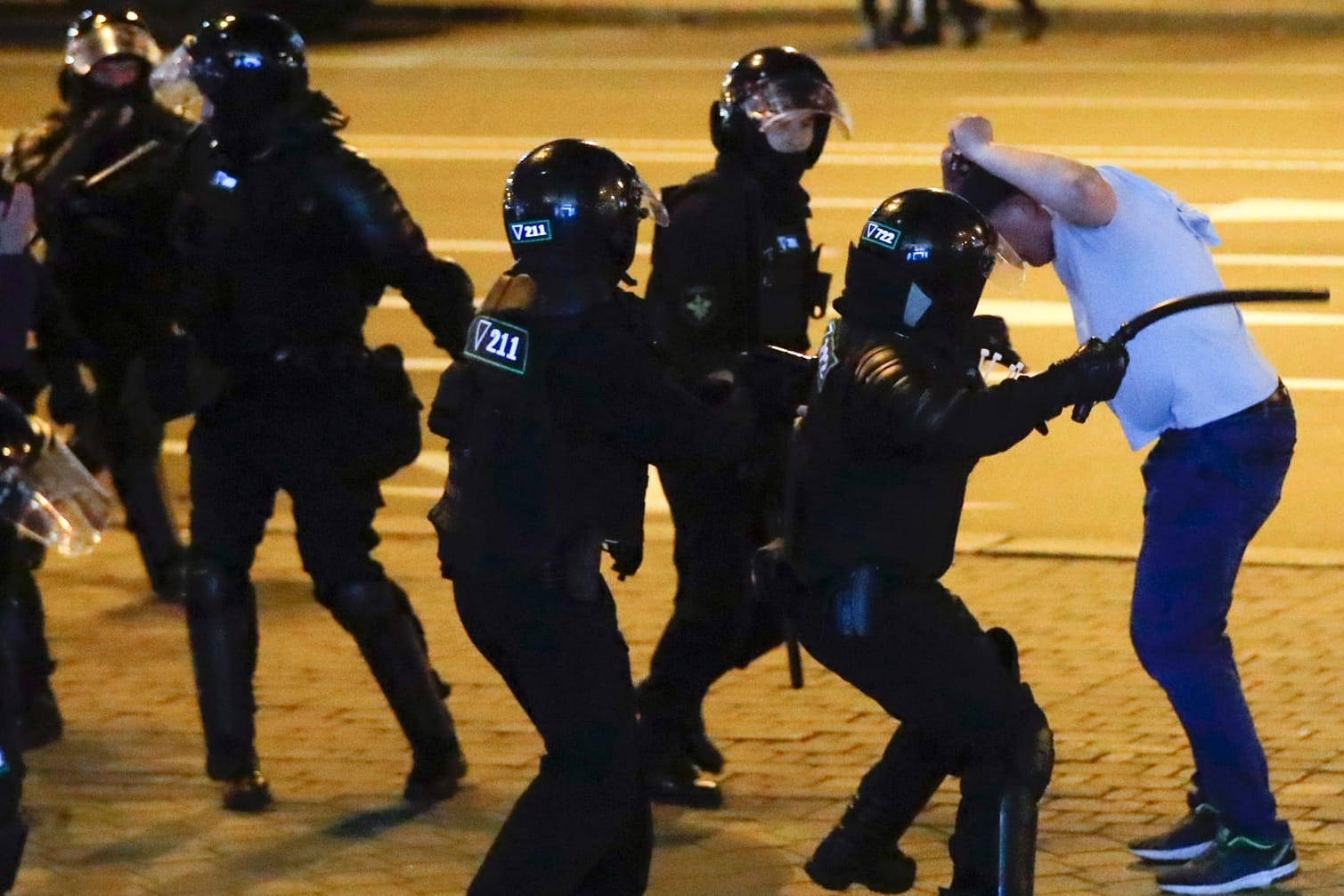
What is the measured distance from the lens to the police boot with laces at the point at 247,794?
626 cm

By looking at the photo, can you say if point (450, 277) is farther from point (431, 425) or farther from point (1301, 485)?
point (1301, 485)

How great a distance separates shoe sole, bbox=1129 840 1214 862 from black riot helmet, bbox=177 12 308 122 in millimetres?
2671

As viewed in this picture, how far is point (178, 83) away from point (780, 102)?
1.63 m

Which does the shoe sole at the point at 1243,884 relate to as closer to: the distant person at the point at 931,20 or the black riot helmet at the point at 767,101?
the black riot helmet at the point at 767,101

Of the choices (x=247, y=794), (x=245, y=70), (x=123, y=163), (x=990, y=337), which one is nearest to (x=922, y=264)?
(x=990, y=337)

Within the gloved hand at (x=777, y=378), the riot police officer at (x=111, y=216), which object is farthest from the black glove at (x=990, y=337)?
the riot police officer at (x=111, y=216)

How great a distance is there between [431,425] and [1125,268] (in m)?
1.51

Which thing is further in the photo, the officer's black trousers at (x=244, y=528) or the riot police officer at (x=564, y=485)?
the officer's black trousers at (x=244, y=528)

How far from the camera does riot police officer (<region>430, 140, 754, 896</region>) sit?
4.62 metres

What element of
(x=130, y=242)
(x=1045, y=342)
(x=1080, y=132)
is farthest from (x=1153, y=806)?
(x=1080, y=132)

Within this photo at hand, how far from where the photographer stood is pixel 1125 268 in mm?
Result: 5352

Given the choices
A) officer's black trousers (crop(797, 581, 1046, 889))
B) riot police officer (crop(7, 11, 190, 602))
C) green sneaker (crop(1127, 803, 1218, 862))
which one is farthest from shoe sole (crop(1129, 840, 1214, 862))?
riot police officer (crop(7, 11, 190, 602))

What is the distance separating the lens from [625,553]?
4.75m

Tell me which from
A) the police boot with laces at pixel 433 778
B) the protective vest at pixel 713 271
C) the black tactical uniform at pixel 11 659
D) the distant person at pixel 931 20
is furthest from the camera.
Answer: the distant person at pixel 931 20
